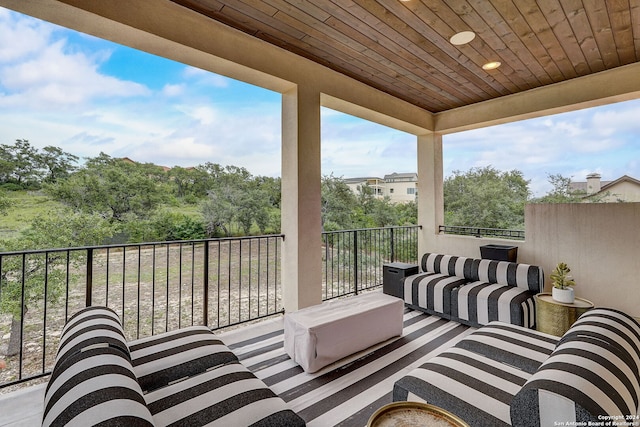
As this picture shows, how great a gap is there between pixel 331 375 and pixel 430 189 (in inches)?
152

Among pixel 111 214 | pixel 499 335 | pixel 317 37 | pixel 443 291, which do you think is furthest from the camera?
pixel 111 214

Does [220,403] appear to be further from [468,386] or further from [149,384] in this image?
[468,386]

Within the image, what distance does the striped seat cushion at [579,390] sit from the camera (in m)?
0.93

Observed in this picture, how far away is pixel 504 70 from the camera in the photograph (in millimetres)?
3334

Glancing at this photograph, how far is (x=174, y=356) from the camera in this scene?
1.55 meters

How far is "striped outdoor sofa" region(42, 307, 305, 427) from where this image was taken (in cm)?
79

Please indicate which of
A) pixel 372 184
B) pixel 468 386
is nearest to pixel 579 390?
pixel 468 386

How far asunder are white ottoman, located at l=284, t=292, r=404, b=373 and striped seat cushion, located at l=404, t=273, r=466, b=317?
2.44ft

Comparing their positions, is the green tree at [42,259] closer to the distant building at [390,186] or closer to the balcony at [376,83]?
the balcony at [376,83]

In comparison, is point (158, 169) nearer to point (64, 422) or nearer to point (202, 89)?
point (202, 89)

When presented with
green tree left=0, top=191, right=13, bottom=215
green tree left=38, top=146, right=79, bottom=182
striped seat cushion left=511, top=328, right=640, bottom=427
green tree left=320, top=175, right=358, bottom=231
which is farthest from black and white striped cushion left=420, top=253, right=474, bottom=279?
green tree left=0, top=191, right=13, bottom=215

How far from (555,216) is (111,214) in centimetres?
566

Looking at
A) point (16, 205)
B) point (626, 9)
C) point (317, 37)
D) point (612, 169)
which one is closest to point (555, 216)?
point (612, 169)

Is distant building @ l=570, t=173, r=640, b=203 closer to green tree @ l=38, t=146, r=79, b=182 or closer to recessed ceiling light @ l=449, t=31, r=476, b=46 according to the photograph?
recessed ceiling light @ l=449, t=31, r=476, b=46
